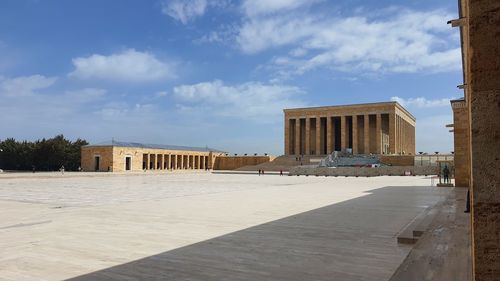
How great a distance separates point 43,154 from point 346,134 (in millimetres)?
45366

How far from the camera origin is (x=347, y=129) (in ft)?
212

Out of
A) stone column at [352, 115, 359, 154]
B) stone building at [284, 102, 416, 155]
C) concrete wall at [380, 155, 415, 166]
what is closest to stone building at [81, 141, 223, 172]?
stone building at [284, 102, 416, 155]

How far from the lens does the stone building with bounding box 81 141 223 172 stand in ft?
161

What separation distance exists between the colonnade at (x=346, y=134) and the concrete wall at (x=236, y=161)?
6023 millimetres

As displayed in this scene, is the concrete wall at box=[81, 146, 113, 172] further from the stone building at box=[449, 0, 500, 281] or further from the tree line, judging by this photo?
the stone building at box=[449, 0, 500, 281]

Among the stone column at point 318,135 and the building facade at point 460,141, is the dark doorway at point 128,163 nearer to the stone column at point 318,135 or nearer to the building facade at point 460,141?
the stone column at point 318,135

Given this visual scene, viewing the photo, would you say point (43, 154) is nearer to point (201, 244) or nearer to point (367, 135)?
point (367, 135)

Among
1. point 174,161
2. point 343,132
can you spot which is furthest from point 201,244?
point 343,132

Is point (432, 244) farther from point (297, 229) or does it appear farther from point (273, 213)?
point (273, 213)

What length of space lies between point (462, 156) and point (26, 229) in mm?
18039

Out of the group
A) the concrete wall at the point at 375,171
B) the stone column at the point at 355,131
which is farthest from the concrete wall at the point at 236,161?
the concrete wall at the point at 375,171

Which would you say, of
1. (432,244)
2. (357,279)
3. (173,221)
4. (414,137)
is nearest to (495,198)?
(357,279)

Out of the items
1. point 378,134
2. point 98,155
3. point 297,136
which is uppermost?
point 297,136

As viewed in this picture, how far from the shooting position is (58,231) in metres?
7.47
